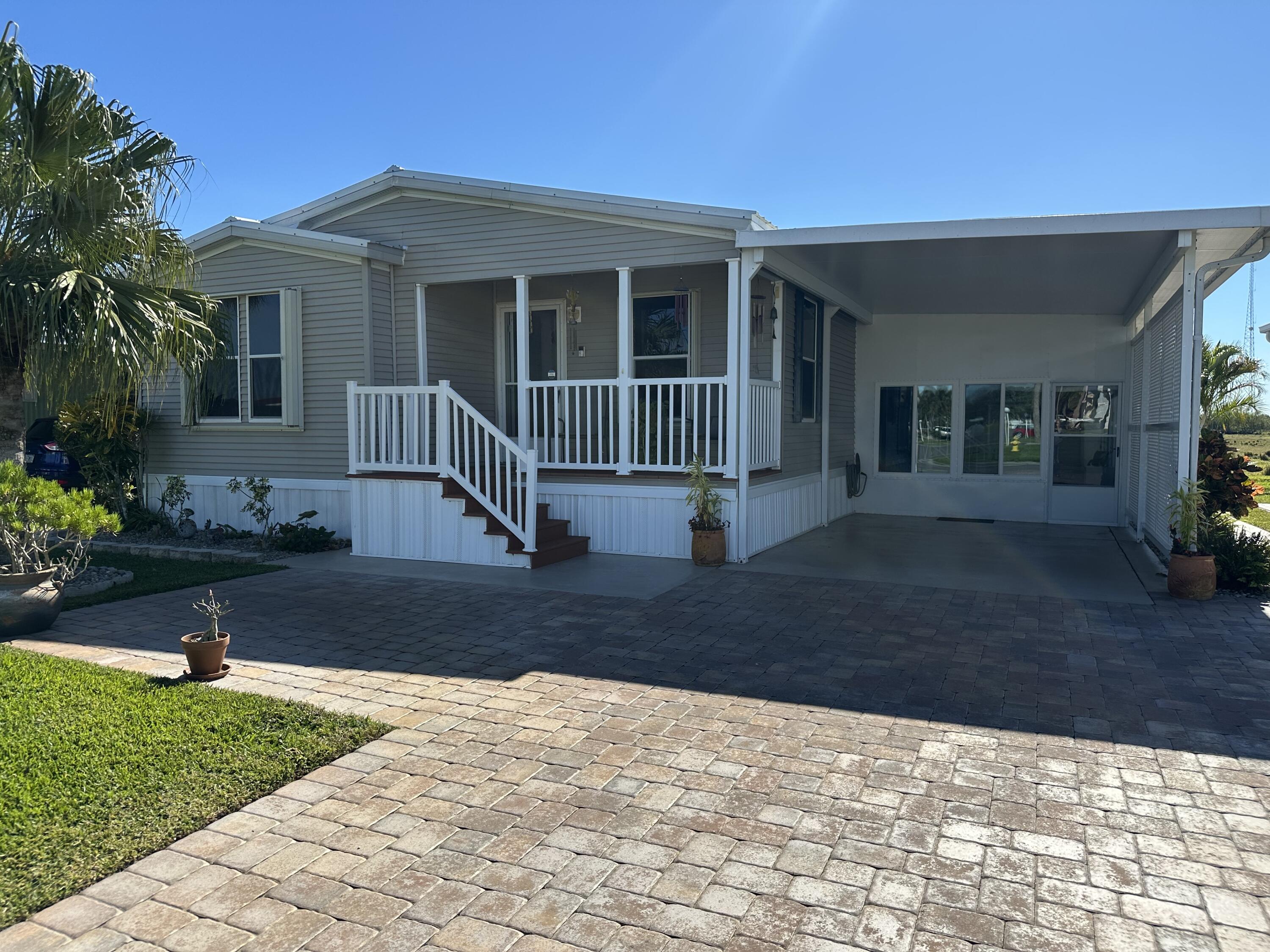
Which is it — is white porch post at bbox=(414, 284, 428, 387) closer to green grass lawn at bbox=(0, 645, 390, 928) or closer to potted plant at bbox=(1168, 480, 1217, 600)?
green grass lawn at bbox=(0, 645, 390, 928)

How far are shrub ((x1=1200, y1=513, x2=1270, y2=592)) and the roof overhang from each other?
8622 millimetres

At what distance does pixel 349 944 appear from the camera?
8.64 ft

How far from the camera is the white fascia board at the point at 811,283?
8766 mm

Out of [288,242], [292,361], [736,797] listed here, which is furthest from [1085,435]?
[736,797]

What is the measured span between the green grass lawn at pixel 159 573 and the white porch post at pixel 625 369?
3641mm

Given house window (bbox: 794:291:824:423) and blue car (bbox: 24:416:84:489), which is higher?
house window (bbox: 794:291:824:423)

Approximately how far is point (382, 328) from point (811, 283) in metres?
4.96

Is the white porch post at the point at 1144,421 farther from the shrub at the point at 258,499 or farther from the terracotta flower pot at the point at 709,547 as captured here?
the shrub at the point at 258,499

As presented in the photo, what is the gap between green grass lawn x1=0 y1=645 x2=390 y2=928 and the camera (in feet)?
10.3

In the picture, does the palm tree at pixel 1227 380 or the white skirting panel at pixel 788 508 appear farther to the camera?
the palm tree at pixel 1227 380

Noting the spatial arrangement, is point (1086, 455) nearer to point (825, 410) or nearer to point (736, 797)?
point (825, 410)

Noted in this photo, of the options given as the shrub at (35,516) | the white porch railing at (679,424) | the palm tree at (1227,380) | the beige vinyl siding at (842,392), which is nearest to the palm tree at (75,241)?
the shrub at (35,516)

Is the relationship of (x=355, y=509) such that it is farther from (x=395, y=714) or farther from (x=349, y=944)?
(x=349, y=944)

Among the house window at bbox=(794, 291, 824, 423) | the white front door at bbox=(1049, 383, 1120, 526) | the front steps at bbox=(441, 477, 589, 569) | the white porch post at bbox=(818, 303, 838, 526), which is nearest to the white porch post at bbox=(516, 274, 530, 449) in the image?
the front steps at bbox=(441, 477, 589, 569)
